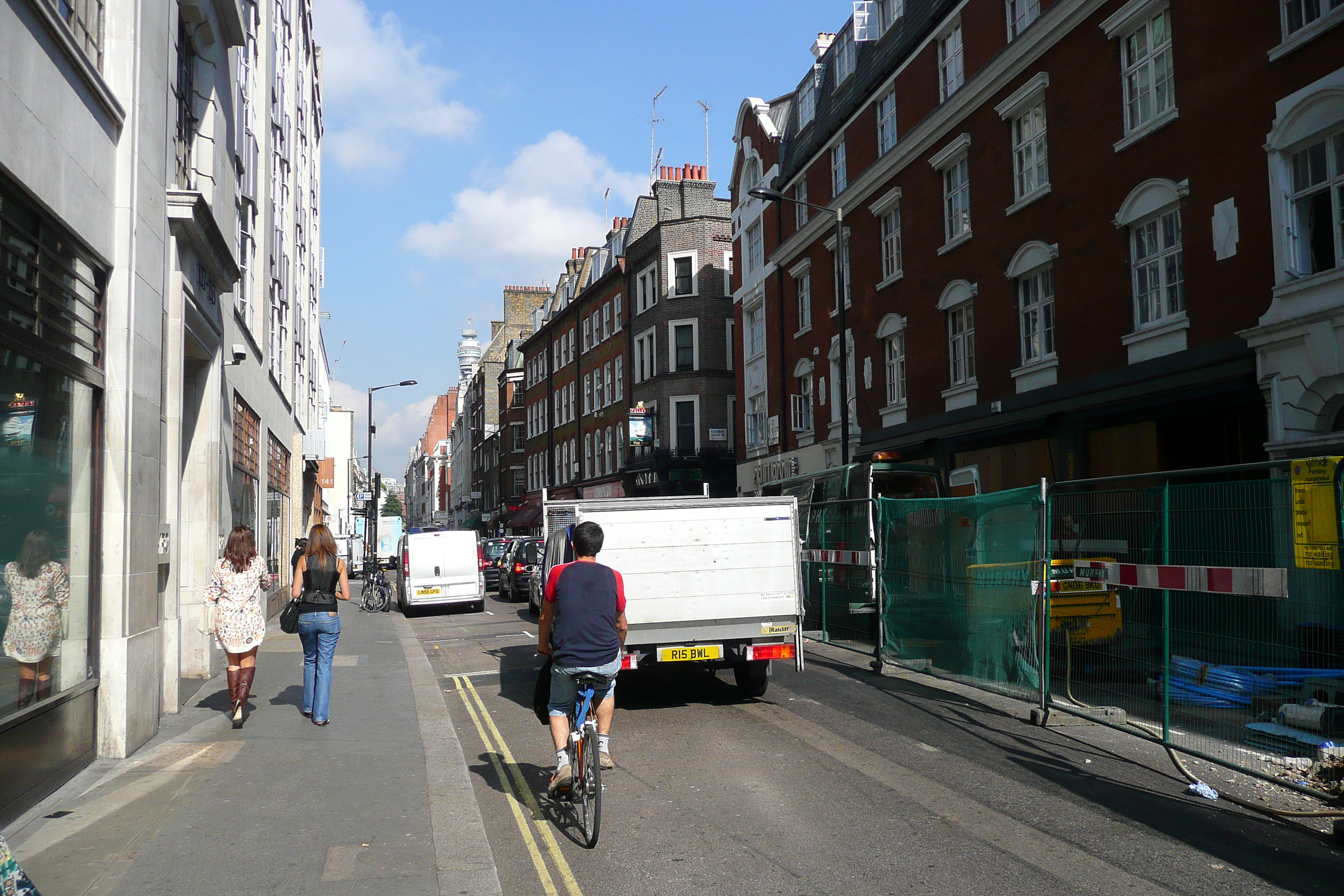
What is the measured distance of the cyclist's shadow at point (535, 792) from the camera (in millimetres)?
6090

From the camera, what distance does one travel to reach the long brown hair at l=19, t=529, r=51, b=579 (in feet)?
20.9

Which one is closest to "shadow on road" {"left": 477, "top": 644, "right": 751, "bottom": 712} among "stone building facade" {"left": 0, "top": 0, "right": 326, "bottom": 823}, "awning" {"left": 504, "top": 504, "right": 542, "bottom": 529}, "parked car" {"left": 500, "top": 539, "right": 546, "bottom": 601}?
"stone building facade" {"left": 0, "top": 0, "right": 326, "bottom": 823}

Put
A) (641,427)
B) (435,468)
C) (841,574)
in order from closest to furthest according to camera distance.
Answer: (841,574) < (641,427) < (435,468)

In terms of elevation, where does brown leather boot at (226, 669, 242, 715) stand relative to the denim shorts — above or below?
below

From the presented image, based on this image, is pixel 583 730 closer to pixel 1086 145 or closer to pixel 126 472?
pixel 126 472

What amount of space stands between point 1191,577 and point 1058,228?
42.3 feet

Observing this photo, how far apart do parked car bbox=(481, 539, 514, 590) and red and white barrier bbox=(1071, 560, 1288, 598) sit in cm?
2392

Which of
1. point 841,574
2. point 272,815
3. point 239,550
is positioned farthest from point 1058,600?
point 239,550

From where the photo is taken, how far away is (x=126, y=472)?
799 centimetres

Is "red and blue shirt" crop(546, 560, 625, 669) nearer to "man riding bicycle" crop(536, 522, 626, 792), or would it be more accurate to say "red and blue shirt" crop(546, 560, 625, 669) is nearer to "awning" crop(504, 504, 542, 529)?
"man riding bicycle" crop(536, 522, 626, 792)

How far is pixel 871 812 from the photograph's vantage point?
247 inches

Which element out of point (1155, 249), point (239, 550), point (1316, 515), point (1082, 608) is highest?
point (1155, 249)

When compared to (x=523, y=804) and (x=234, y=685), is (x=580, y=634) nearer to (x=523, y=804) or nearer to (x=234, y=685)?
(x=523, y=804)

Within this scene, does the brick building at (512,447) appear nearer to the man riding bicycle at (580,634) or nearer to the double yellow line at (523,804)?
the double yellow line at (523,804)
